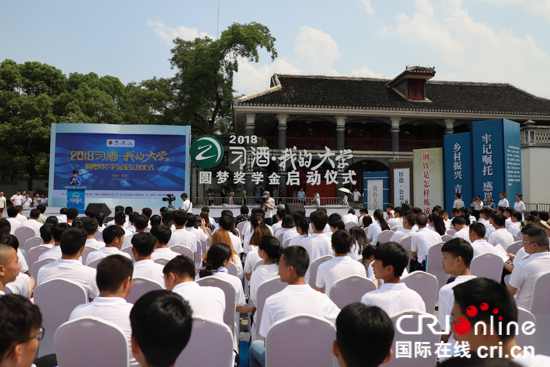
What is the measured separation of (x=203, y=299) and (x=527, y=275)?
2.83 m

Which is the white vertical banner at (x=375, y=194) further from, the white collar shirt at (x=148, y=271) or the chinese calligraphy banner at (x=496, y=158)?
the white collar shirt at (x=148, y=271)

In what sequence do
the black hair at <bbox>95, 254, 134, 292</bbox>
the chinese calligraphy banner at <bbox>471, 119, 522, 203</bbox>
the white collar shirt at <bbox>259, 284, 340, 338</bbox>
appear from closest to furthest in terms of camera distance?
the black hair at <bbox>95, 254, 134, 292</bbox> → the white collar shirt at <bbox>259, 284, 340, 338</bbox> → the chinese calligraphy banner at <bbox>471, 119, 522, 203</bbox>

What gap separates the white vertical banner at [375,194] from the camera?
66.5 feet

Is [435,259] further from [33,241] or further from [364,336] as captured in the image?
[33,241]

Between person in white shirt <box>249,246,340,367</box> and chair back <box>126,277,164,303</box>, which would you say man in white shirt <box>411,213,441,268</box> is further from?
chair back <box>126,277,164,303</box>

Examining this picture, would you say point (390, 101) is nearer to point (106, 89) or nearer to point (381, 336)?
point (106, 89)

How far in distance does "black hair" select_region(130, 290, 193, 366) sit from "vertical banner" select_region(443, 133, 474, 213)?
15.8m

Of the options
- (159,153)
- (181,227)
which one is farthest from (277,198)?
(181,227)

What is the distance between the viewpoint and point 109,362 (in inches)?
77.6

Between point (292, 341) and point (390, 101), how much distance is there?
24.8 m

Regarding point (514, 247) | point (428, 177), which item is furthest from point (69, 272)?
point (428, 177)

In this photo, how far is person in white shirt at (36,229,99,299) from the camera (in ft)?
11.0

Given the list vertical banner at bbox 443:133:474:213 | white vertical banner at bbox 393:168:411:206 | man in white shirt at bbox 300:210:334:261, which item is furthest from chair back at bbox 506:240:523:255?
white vertical banner at bbox 393:168:411:206

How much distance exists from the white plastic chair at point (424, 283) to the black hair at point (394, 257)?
749 mm
